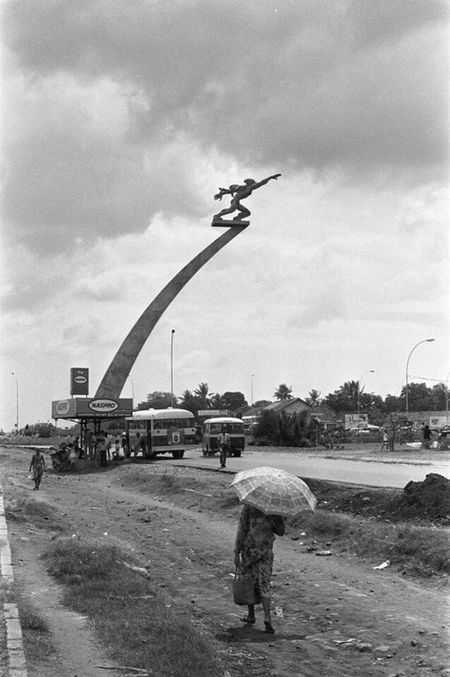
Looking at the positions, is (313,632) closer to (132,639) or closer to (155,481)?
(132,639)

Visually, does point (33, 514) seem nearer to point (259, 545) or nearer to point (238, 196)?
point (259, 545)

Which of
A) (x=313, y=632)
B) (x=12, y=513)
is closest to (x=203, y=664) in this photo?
(x=313, y=632)

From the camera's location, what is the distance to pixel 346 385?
483ft

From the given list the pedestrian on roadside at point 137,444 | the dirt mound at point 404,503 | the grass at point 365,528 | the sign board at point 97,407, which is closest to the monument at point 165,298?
the pedestrian on roadside at point 137,444

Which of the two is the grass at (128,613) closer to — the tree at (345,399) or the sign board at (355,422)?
the sign board at (355,422)

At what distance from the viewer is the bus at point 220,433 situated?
44281 mm

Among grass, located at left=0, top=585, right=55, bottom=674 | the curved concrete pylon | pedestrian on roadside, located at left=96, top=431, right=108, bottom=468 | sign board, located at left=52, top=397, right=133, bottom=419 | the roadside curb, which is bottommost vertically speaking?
grass, located at left=0, top=585, right=55, bottom=674

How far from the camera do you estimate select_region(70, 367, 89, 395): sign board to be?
4819cm

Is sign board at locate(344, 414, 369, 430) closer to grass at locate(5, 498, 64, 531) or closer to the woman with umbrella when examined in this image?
grass at locate(5, 498, 64, 531)

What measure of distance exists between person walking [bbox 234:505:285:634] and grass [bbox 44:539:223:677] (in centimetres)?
87

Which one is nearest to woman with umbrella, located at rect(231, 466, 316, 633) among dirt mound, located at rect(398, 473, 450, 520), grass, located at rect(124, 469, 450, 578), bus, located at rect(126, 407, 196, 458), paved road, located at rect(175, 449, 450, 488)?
grass, located at rect(124, 469, 450, 578)

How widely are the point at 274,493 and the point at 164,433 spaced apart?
1345 inches

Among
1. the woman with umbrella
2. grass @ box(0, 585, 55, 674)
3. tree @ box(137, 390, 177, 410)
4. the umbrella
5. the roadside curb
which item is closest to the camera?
the roadside curb

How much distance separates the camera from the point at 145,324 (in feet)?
177
